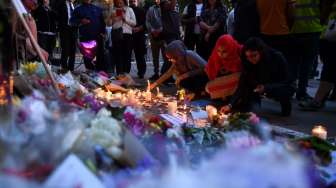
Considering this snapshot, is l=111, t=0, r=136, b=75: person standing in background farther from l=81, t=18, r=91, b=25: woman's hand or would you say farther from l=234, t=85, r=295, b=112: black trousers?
l=234, t=85, r=295, b=112: black trousers

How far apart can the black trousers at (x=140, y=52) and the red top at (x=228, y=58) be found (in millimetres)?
4315

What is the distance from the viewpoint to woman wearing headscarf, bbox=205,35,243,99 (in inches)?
235

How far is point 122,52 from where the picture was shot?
10.2m

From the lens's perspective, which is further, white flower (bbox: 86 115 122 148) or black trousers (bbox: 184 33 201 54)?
black trousers (bbox: 184 33 201 54)

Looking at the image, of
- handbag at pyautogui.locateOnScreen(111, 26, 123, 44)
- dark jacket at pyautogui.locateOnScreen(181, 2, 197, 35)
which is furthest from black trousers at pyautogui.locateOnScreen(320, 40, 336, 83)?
handbag at pyautogui.locateOnScreen(111, 26, 123, 44)

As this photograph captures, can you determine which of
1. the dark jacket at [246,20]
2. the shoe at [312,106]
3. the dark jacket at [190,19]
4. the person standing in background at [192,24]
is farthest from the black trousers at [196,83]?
the dark jacket at [190,19]

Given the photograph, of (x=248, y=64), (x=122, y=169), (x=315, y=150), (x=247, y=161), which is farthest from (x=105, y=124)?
(x=248, y=64)

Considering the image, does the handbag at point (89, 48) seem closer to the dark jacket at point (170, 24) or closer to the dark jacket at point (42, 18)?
the dark jacket at point (42, 18)

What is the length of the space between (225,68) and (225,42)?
1.01 feet

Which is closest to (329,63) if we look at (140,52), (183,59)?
(183,59)

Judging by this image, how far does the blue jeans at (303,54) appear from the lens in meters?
6.79

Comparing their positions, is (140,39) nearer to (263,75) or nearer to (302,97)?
(302,97)

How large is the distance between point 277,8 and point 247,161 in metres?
5.19

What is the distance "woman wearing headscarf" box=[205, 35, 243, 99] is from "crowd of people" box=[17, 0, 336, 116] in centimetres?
1
